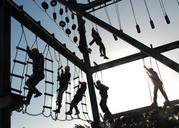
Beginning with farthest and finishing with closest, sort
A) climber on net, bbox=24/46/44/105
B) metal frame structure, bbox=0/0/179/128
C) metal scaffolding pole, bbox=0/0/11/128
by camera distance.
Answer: climber on net, bbox=24/46/44/105 < metal frame structure, bbox=0/0/179/128 < metal scaffolding pole, bbox=0/0/11/128

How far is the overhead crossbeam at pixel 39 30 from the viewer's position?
880 centimetres

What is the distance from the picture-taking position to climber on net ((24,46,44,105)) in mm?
8789

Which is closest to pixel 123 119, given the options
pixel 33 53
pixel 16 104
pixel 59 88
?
pixel 59 88

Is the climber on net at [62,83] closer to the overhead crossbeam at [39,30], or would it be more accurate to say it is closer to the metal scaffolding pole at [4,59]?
the overhead crossbeam at [39,30]

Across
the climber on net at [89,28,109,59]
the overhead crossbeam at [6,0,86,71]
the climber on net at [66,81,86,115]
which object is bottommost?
the climber on net at [66,81,86,115]

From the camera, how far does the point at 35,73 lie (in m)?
8.94

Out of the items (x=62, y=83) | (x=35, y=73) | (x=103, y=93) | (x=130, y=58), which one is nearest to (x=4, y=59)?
(x=35, y=73)

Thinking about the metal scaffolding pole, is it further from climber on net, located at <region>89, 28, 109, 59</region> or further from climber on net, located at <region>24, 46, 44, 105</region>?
climber on net, located at <region>89, 28, 109, 59</region>

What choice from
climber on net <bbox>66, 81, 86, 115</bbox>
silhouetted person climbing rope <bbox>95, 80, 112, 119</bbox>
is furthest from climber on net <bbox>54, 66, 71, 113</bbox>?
silhouetted person climbing rope <bbox>95, 80, 112, 119</bbox>

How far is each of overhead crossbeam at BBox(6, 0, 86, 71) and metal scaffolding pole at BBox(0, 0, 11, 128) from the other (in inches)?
12.9

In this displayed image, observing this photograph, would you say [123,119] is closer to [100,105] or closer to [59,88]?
[100,105]

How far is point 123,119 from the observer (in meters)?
27.9

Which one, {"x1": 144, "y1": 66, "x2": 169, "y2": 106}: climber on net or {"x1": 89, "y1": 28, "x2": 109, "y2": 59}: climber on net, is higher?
{"x1": 89, "y1": 28, "x2": 109, "y2": 59}: climber on net

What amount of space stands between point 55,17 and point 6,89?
4.86 meters
